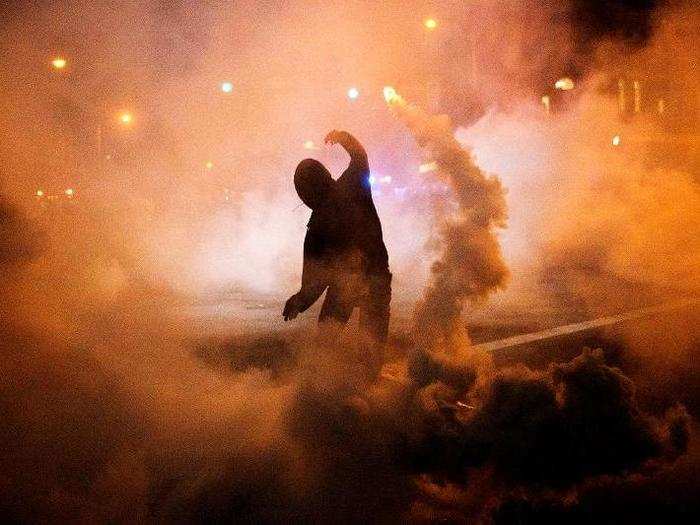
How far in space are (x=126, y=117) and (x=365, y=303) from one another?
26.6 ft

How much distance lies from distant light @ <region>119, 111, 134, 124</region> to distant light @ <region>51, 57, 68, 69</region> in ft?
5.59

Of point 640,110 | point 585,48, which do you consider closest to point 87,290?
point 640,110

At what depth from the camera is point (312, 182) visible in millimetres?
4254

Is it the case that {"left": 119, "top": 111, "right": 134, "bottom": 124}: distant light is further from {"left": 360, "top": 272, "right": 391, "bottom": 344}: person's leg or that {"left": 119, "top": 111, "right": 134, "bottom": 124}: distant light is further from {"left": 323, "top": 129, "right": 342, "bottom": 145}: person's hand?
{"left": 360, "top": 272, "right": 391, "bottom": 344}: person's leg

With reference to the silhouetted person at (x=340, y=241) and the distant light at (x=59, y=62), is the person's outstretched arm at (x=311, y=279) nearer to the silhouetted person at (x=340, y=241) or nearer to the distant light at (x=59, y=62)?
the silhouetted person at (x=340, y=241)

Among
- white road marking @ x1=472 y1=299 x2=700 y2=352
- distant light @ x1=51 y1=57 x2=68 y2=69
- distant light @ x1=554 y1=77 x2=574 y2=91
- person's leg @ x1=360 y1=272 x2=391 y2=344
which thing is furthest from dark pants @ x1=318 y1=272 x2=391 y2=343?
distant light @ x1=554 y1=77 x2=574 y2=91

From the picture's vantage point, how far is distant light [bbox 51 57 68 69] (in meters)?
9.19

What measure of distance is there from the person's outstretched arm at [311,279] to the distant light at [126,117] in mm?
7637

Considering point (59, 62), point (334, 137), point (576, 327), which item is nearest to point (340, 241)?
point (334, 137)

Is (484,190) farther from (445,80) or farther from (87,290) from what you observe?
(445,80)

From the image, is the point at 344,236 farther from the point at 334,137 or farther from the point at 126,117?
the point at 126,117

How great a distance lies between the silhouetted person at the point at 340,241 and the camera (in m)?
4.32

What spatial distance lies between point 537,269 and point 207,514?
470 inches

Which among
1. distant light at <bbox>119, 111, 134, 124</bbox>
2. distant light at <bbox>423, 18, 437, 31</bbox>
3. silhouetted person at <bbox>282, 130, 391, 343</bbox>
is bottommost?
silhouetted person at <bbox>282, 130, 391, 343</bbox>
